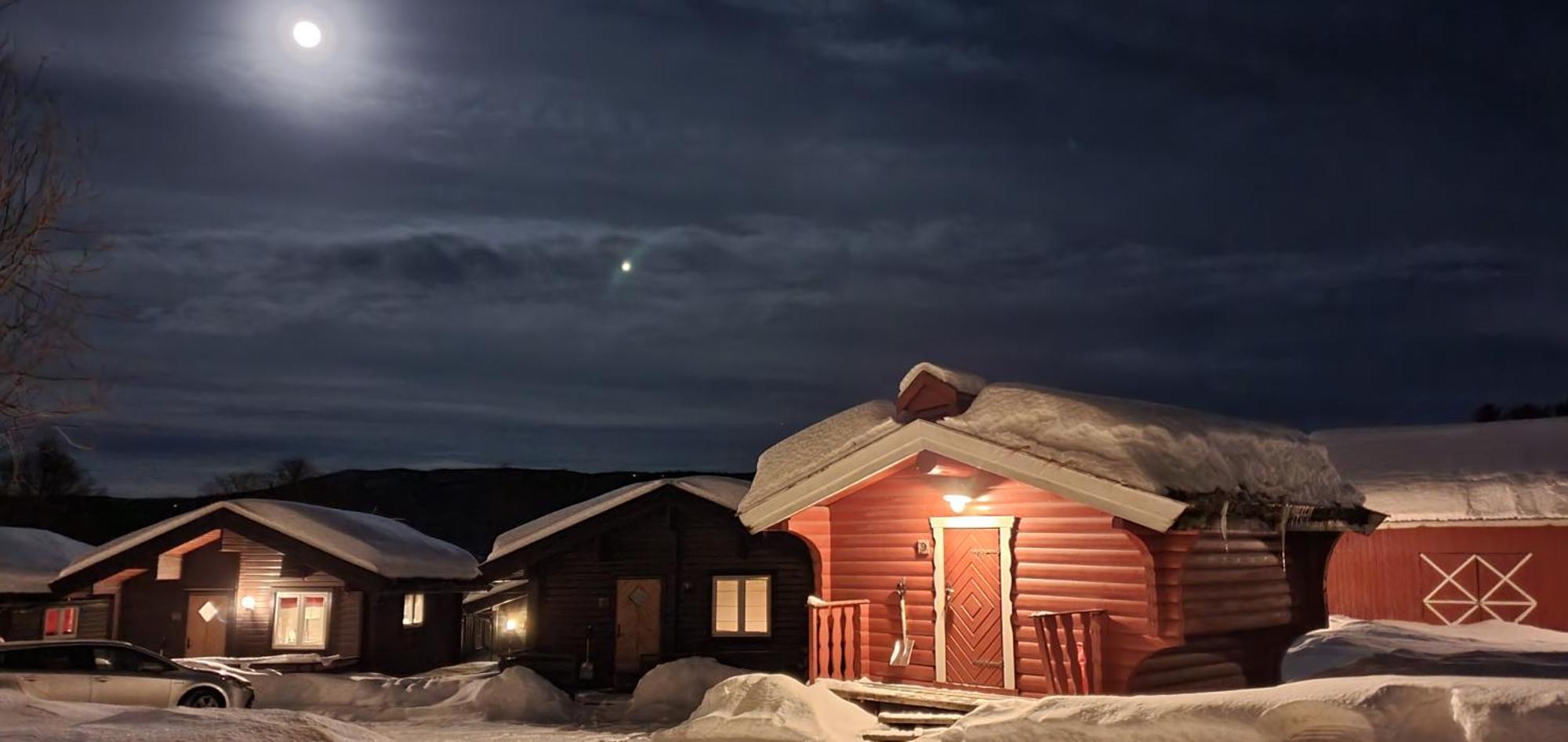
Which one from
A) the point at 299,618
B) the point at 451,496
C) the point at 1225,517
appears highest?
the point at 451,496

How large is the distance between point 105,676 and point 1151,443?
15.0 m

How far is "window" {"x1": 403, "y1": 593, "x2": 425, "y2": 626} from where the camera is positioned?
27.0m

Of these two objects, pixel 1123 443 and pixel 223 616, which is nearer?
pixel 1123 443

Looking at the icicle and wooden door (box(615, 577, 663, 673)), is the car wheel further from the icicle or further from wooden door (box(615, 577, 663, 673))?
the icicle

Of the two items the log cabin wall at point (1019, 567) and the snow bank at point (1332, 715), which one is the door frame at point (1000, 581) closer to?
the log cabin wall at point (1019, 567)

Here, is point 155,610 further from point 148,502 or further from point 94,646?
point 148,502

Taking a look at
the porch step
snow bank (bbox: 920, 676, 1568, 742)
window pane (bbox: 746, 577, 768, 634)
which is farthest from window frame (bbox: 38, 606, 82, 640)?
snow bank (bbox: 920, 676, 1568, 742)

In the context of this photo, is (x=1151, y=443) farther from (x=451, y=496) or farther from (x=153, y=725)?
(x=451, y=496)

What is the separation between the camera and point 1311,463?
15.5 m

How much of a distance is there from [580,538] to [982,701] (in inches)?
476

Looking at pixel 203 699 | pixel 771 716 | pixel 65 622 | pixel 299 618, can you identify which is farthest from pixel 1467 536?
pixel 65 622

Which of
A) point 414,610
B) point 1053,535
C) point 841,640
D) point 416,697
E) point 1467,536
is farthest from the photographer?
point 414,610

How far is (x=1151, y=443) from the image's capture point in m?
12.3

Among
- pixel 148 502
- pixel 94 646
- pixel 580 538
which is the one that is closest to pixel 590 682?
pixel 580 538
